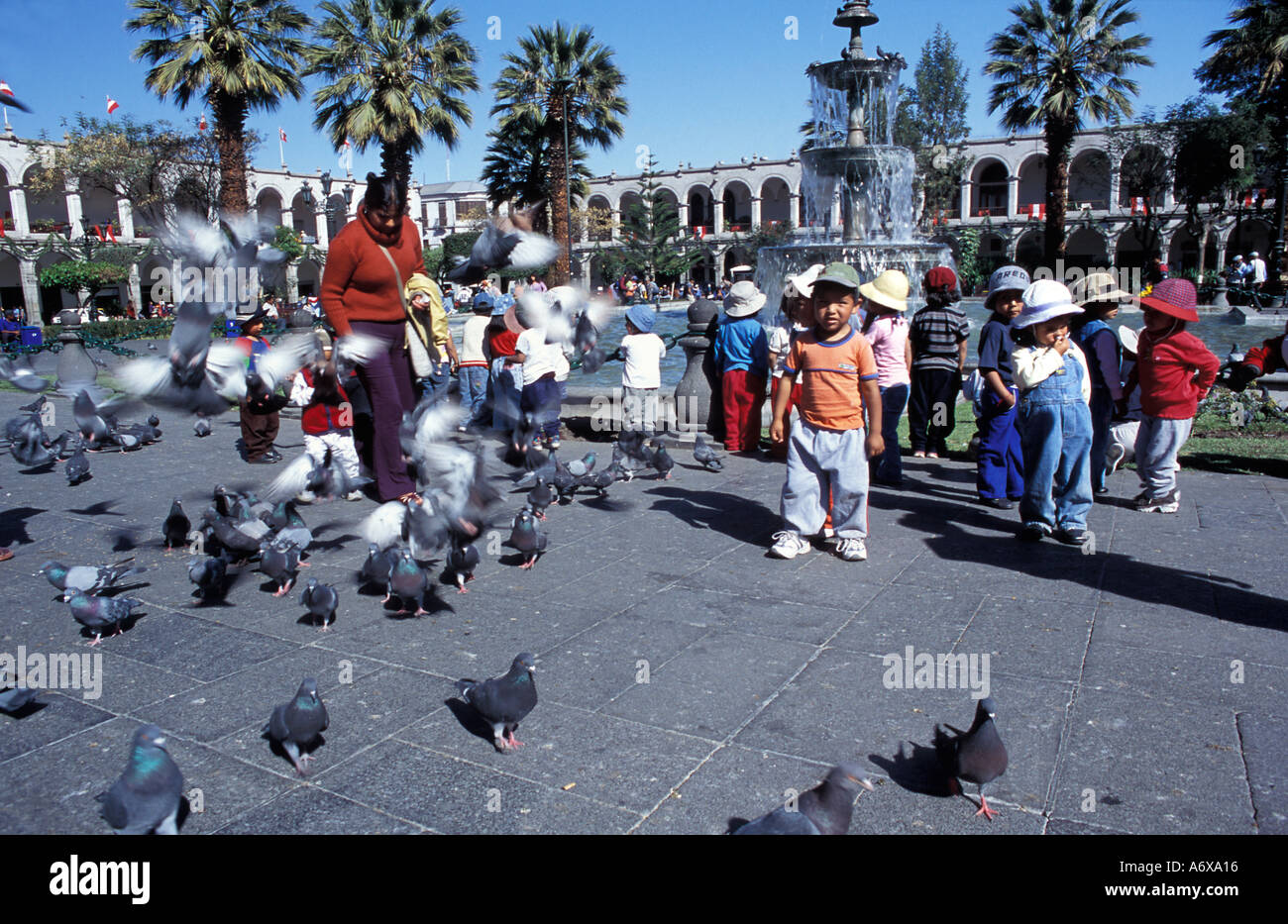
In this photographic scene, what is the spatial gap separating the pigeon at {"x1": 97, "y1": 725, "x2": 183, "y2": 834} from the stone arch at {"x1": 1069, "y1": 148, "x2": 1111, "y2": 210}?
5044 centimetres

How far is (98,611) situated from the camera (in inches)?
167

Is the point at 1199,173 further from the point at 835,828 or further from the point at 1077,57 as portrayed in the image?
the point at 835,828

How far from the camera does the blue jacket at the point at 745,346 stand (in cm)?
846

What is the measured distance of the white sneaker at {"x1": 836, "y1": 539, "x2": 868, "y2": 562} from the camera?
17.5 ft

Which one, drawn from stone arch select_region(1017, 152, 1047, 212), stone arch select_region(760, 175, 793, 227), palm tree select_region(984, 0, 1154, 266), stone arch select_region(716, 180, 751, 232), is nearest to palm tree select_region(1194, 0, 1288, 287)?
palm tree select_region(984, 0, 1154, 266)

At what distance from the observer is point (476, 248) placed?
5.74 meters

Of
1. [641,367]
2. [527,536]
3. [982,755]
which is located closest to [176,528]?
[527,536]

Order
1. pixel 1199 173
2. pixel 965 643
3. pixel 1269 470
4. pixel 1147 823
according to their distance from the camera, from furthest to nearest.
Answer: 1. pixel 1199 173
2. pixel 1269 470
3. pixel 965 643
4. pixel 1147 823

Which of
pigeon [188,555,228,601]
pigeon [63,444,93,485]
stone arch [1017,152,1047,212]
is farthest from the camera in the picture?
stone arch [1017,152,1047,212]

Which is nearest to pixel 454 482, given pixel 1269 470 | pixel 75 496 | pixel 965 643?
pixel 965 643

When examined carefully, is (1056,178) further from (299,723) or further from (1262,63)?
(299,723)

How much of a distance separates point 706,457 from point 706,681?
411 centimetres

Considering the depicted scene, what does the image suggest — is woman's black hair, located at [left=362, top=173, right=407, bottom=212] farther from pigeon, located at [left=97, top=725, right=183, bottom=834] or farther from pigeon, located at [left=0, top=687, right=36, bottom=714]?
pigeon, located at [left=97, top=725, right=183, bottom=834]
